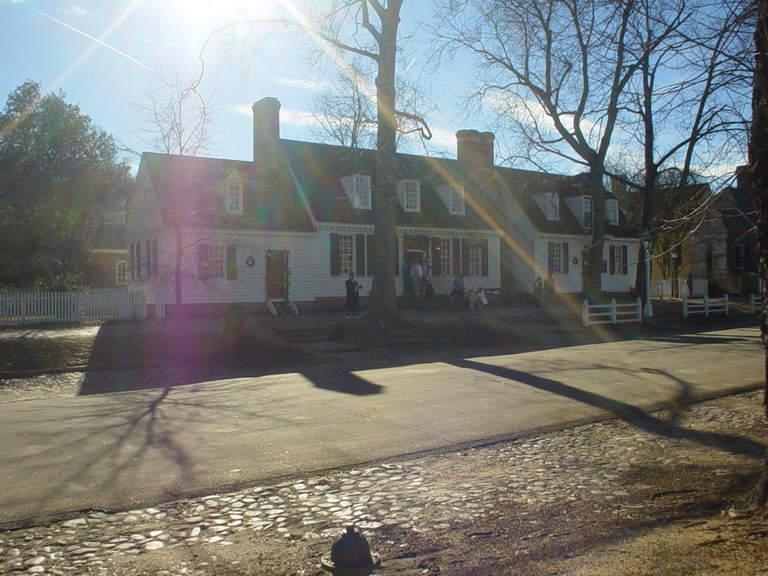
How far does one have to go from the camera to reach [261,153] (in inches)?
1289

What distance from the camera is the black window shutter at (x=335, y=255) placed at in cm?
3017

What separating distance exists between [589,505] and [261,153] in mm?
28807

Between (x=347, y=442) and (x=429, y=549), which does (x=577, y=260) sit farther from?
(x=429, y=549)

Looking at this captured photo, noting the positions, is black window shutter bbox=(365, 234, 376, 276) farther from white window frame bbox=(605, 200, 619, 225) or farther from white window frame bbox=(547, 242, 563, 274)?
white window frame bbox=(605, 200, 619, 225)

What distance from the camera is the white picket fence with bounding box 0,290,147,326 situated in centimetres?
2175

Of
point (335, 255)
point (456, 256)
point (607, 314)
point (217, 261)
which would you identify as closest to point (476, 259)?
point (456, 256)

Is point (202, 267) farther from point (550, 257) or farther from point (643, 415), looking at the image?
point (550, 257)

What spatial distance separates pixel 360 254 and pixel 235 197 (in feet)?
18.8

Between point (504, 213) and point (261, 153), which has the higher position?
point (261, 153)

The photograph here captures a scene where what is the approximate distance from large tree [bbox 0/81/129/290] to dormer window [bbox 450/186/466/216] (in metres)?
19.5

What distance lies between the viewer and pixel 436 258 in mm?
33469

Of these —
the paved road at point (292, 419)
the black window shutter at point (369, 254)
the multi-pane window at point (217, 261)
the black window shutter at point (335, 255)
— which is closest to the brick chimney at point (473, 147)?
the black window shutter at point (369, 254)

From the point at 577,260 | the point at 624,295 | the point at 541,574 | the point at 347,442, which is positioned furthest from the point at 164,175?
the point at 624,295

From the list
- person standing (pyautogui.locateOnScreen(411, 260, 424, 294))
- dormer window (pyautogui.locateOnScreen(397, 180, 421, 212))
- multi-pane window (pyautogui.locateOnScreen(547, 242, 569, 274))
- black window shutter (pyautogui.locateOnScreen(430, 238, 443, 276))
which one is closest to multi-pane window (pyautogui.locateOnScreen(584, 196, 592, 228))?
multi-pane window (pyautogui.locateOnScreen(547, 242, 569, 274))
